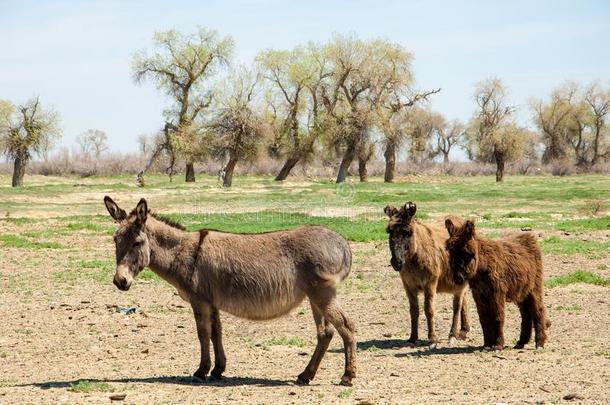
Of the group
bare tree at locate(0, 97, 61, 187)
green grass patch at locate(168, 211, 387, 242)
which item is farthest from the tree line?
green grass patch at locate(168, 211, 387, 242)

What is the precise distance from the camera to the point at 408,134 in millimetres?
83750

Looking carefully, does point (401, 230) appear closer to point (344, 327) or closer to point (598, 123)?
point (344, 327)

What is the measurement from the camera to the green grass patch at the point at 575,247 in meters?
21.5

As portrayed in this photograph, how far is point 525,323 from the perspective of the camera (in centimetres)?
1166

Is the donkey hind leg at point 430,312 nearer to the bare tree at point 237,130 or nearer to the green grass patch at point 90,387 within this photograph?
the green grass patch at point 90,387

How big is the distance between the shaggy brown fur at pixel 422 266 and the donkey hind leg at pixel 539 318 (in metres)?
0.98

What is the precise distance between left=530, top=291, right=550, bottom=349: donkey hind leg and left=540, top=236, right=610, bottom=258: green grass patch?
9872 mm

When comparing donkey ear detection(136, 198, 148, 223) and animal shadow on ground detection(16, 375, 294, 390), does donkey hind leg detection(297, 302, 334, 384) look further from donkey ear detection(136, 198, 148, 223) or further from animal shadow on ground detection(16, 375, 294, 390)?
donkey ear detection(136, 198, 148, 223)

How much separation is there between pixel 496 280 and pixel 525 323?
754 millimetres

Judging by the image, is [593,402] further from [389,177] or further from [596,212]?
[389,177]

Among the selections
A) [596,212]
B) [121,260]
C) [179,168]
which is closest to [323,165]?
[179,168]

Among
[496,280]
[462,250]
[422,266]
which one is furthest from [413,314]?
[496,280]

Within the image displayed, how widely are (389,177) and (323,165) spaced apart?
65.7 feet

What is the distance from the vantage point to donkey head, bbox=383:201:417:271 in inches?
471
